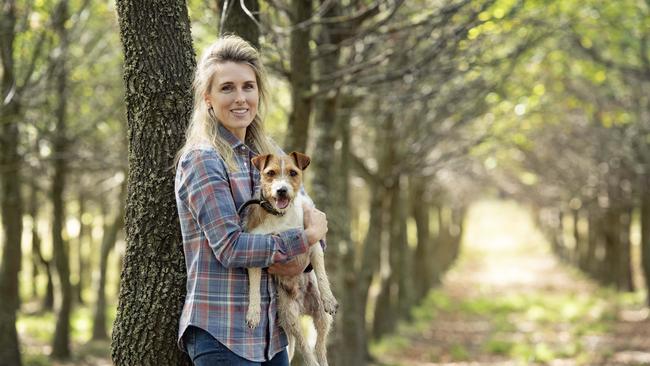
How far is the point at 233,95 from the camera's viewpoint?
161 inches

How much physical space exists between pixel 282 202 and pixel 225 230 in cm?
37

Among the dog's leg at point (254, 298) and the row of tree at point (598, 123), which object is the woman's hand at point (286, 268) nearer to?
the dog's leg at point (254, 298)

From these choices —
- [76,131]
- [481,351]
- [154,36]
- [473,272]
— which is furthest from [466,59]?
[473,272]

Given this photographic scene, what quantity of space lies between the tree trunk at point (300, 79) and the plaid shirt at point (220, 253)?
11.5 ft

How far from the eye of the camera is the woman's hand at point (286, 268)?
402 cm

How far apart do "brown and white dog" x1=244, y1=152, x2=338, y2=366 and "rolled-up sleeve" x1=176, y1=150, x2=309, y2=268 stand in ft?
0.55

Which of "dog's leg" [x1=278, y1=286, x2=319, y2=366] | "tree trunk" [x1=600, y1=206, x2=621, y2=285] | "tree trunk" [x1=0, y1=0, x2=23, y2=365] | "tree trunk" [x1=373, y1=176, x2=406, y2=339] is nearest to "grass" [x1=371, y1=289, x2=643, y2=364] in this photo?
"tree trunk" [x1=373, y1=176, x2=406, y2=339]

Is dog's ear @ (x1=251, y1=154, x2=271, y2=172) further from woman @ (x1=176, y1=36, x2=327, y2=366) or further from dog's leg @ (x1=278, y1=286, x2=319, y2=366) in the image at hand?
dog's leg @ (x1=278, y1=286, x2=319, y2=366)

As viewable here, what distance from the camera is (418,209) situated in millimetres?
25734

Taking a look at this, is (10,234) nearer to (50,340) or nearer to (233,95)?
(50,340)

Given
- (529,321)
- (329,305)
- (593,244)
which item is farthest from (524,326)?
(329,305)

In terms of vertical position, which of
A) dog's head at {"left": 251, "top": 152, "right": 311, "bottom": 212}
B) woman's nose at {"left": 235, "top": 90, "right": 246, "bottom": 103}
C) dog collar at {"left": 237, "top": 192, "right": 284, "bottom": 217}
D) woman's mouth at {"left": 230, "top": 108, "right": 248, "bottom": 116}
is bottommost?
dog collar at {"left": 237, "top": 192, "right": 284, "bottom": 217}

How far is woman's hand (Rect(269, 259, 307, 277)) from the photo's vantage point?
402 cm

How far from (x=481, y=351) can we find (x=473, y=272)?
3247 centimetres
